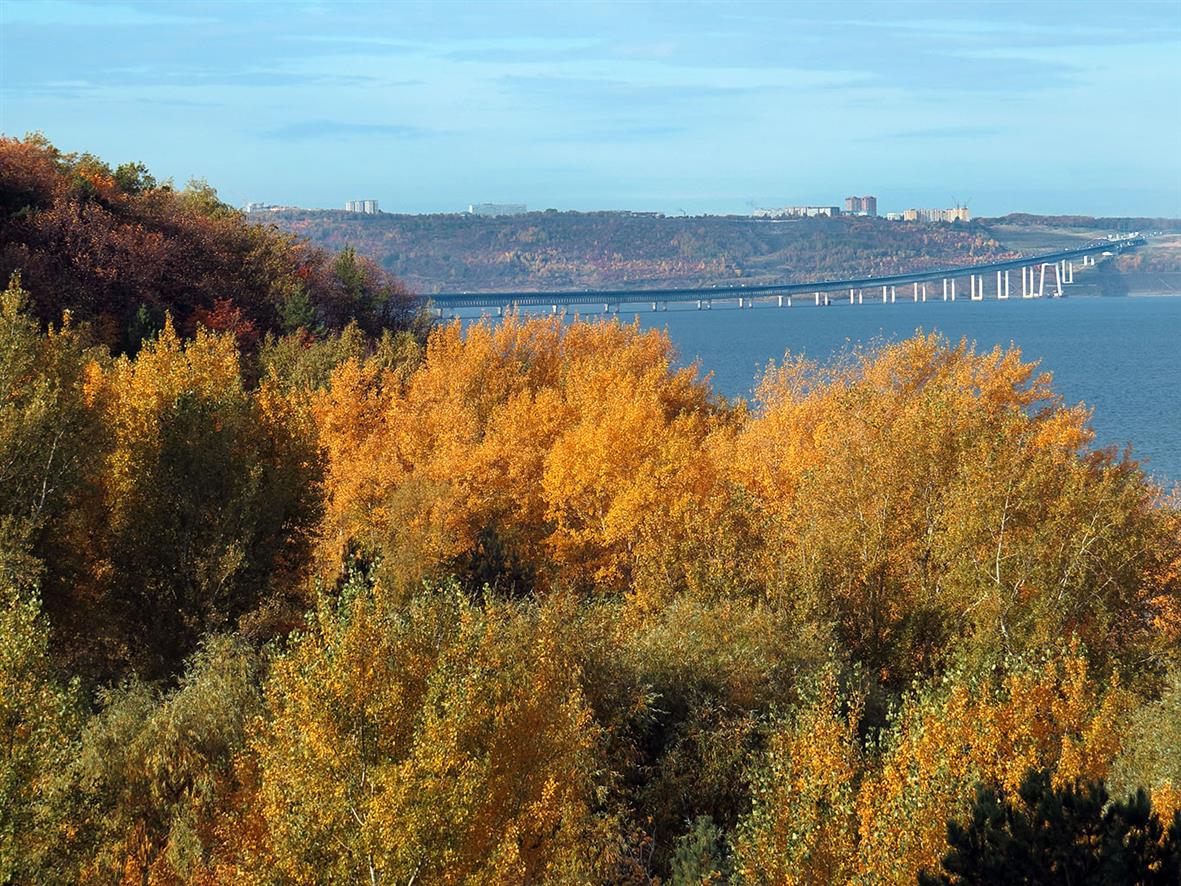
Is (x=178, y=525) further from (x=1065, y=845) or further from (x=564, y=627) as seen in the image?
(x=1065, y=845)

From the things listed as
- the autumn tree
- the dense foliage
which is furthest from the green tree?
the dense foliage

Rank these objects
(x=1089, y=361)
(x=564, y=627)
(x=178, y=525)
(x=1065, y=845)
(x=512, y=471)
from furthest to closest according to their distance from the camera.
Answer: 1. (x=1089, y=361)
2. (x=512, y=471)
3. (x=178, y=525)
4. (x=564, y=627)
5. (x=1065, y=845)

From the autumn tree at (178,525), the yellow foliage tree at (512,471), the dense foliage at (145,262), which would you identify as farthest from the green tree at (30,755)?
the dense foliage at (145,262)

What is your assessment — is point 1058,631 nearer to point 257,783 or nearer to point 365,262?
point 257,783

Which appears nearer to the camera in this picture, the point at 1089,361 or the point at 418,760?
the point at 418,760

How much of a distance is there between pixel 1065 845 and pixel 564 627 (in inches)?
488

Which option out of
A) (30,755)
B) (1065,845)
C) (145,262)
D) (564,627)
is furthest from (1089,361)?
(30,755)

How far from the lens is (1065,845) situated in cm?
A: 1398

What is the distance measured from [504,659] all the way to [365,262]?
74661 mm

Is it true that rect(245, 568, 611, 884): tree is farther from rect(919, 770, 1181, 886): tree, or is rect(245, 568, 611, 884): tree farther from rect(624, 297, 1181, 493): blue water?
rect(624, 297, 1181, 493): blue water

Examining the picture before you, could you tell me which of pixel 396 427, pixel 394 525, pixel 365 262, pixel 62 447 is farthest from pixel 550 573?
pixel 365 262

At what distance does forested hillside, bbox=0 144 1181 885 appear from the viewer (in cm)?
1698

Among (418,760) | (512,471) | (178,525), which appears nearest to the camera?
(418,760)

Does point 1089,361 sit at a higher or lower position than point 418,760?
lower
